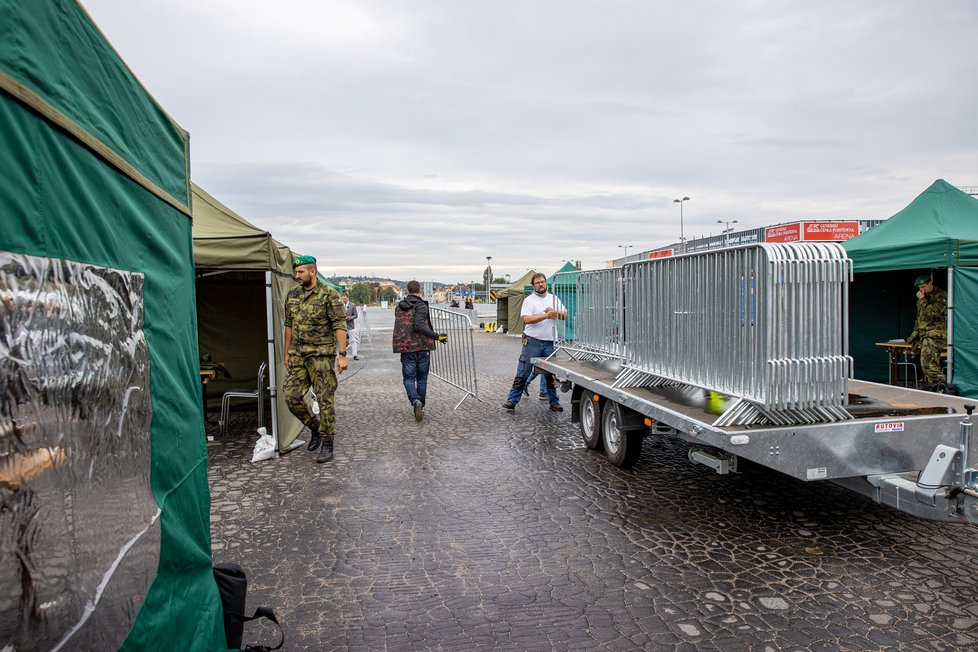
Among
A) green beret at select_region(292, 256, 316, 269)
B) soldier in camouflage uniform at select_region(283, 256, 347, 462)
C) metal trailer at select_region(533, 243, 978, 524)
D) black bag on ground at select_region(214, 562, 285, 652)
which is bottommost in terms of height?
black bag on ground at select_region(214, 562, 285, 652)

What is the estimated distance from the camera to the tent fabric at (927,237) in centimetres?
917

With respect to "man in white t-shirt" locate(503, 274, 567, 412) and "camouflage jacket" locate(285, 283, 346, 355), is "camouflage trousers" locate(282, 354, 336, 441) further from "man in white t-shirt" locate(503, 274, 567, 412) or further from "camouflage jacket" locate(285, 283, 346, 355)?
"man in white t-shirt" locate(503, 274, 567, 412)

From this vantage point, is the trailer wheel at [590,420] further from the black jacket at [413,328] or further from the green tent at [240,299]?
the green tent at [240,299]

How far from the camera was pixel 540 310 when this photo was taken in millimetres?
9766

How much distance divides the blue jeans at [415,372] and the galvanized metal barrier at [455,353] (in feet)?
4.00

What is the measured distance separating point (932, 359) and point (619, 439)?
22.2 feet

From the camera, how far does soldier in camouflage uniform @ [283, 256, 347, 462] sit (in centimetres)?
707

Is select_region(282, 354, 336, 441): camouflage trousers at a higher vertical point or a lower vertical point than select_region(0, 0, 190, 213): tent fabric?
lower

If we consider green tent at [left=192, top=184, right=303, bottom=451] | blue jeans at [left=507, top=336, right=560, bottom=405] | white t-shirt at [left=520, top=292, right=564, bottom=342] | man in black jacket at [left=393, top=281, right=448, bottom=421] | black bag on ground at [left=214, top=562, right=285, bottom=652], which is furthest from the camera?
blue jeans at [left=507, top=336, right=560, bottom=405]

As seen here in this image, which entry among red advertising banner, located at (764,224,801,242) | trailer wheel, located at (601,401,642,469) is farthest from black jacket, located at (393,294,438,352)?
red advertising banner, located at (764,224,801,242)

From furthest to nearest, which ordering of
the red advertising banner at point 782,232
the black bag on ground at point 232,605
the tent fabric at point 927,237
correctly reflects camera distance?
the red advertising banner at point 782,232
the tent fabric at point 927,237
the black bag on ground at point 232,605

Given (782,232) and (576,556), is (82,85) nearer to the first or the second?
(576,556)

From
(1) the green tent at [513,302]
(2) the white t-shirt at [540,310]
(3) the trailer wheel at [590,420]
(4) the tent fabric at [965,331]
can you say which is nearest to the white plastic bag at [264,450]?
(3) the trailer wheel at [590,420]

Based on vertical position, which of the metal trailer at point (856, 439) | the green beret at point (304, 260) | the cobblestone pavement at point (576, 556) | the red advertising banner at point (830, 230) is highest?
the red advertising banner at point (830, 230)
